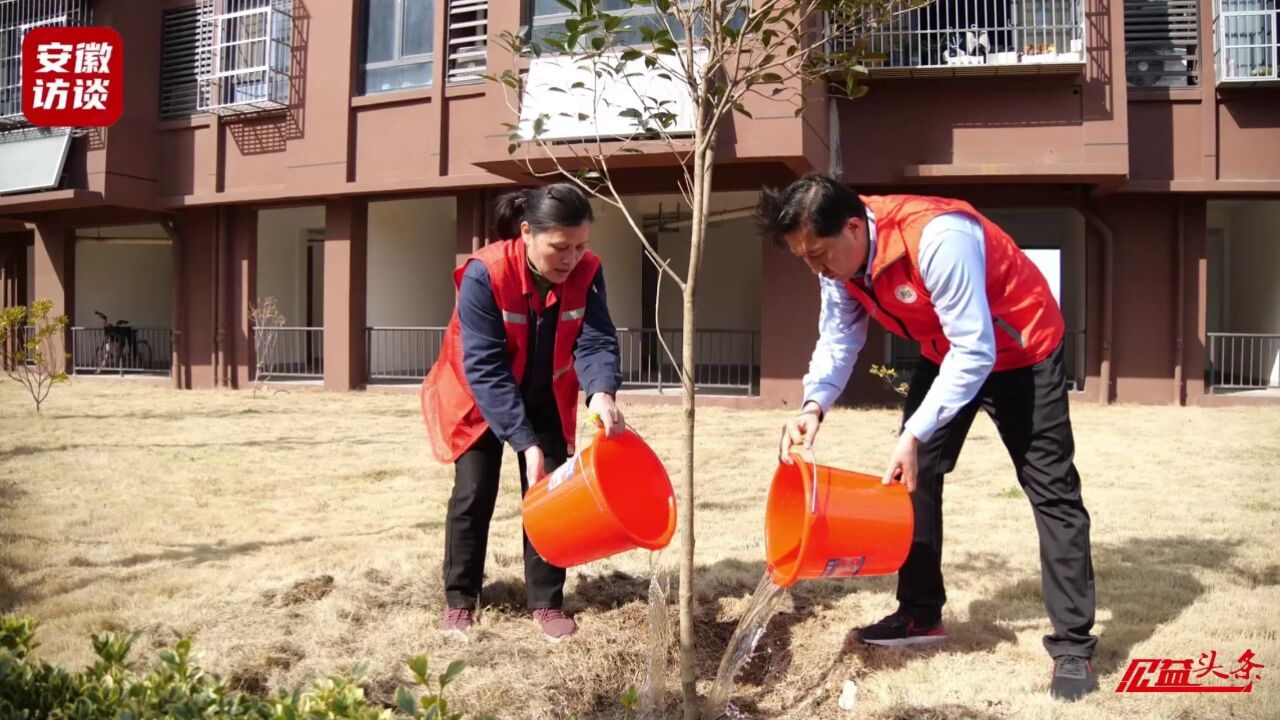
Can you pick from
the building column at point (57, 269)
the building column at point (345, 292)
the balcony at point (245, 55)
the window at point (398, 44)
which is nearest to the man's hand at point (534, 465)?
the window at point (398, 44)

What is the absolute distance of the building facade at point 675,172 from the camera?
10828 millimetres

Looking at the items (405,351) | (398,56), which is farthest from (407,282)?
(398,56)

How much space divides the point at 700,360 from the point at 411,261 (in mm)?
4717

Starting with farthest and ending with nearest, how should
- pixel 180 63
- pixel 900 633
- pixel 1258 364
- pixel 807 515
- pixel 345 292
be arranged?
pixel 180 63
pixel 1258 364
pixel 345 292
pixel 900 633
pixel 807 515

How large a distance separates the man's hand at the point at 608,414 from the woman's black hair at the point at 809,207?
0.68 meters

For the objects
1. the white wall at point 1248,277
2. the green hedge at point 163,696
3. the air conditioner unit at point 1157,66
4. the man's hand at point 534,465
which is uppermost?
the air conditioner unit at point 1157,66

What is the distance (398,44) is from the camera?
12.4m

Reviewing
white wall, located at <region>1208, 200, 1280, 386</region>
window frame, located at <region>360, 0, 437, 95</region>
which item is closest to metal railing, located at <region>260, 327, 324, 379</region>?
window frame, located at <region>360, 0, 437, 95</region>

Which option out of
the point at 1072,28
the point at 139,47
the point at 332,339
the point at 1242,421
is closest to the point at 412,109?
the point at 332,339

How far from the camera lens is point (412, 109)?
1214 cm

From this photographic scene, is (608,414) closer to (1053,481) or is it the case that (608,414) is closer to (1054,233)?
(1053,481)

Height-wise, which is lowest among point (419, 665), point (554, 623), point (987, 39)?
point (554, 623)

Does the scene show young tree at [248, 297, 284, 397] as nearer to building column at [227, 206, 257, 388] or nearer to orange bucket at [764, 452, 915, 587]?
building column at [227, 206, 257, 388]

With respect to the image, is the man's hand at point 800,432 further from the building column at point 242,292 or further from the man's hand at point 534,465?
the building column at point 242,292
